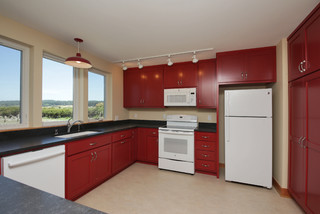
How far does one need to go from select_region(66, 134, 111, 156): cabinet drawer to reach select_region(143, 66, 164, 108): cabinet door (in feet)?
4.75

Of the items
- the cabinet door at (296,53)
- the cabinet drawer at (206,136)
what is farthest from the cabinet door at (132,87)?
the cabinet door at (296,53)

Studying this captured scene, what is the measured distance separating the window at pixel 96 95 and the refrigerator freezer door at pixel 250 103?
2.73 meters

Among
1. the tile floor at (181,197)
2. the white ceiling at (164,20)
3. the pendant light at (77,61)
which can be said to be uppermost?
the white ceiling at (164,20)

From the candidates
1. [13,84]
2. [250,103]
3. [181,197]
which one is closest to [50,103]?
[13,84]

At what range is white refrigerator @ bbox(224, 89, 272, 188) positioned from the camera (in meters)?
2.49

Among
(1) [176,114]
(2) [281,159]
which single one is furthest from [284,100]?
(1) [176,114]

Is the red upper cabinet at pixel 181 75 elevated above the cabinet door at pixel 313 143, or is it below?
above

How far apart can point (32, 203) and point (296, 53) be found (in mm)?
2992

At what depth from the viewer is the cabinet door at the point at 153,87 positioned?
3.71m

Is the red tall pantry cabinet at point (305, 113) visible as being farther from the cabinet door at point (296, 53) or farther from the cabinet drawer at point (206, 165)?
the cabinet drawer at point (206, 165)

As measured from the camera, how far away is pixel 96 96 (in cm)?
338

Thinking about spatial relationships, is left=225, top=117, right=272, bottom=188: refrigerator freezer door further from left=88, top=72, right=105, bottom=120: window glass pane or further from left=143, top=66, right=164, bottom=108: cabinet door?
left=88, top=72, right=105, bottom=120: window glass pane

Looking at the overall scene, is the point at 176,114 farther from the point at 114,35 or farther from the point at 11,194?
the point at 11,194

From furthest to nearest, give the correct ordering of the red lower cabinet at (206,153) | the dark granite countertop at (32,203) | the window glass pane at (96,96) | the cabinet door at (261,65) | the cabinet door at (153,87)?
1. the cabinet door at (153,87)
2. the window glass pane at (96,96)
3. the red lower cabinet at (206,153)
4. the cabinet door at (261,65)
5. the dark granite countertop at (32,203)
